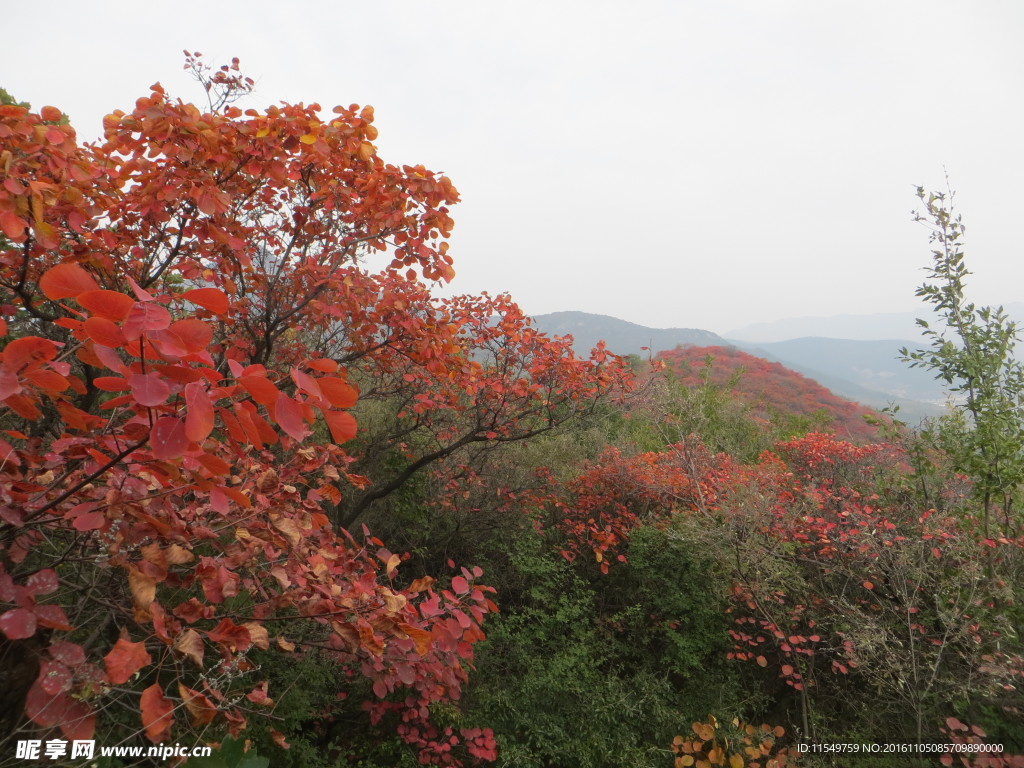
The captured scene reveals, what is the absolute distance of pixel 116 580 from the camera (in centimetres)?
156

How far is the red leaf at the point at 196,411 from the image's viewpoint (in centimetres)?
81

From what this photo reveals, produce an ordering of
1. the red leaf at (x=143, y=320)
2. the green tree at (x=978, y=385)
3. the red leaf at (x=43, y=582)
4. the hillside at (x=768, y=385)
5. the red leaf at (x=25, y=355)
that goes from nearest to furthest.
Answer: the red leaf at (x=143, y=320), the red leaf at (x=25, y=355), the red leaf at (x=43, y=582), the green tree at (x=978, y=385), the hillside at (x=768, y=385)

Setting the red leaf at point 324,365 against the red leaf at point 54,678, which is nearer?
the red leaf at point 324,365

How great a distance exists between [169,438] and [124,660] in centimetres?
59

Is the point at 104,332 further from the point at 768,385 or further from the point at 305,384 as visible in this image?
the point at 768,385

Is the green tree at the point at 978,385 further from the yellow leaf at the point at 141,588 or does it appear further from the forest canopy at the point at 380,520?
the yellow leaf at the point at 141,588

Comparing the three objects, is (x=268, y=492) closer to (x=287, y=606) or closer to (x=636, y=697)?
(x=287, y=606)

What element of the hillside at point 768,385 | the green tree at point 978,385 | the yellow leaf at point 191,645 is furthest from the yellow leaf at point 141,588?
the hillside at point 768,385

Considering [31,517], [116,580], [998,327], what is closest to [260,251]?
[116,580]

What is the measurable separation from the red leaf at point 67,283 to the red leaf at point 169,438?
0.26 meters

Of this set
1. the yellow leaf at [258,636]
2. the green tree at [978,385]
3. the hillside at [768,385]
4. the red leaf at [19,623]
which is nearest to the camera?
the red leaf at [19,623]

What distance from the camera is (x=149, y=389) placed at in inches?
31.6

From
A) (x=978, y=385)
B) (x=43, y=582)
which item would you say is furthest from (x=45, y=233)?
(x=978, y=385)

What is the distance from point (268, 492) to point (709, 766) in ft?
10.8
